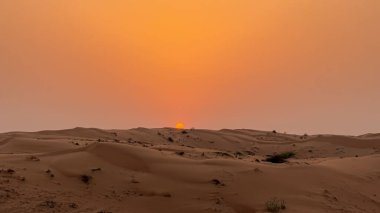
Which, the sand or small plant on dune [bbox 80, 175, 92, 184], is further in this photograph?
small plant on dune [bbox 80, 175, 92, 184]

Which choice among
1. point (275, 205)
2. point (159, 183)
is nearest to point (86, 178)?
point (159, 183)

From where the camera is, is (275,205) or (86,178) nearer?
(275,205)

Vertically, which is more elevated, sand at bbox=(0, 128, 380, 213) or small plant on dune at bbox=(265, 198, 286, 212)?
sand at bbox=(0, 128, 380, 213)

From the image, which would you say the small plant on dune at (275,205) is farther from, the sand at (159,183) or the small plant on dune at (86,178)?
the small plant on dune at (86,178)

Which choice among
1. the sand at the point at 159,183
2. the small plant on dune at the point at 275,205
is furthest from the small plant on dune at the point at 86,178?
the small plant on dune at the point at 275,205

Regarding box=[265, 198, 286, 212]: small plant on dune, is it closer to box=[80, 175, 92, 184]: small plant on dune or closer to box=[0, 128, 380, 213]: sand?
box=[0, 128, 380, 213]: sand

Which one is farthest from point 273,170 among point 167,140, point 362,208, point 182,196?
point 167,140

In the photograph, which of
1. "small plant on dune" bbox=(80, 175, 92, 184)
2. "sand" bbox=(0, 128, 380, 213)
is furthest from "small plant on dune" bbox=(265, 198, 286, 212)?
"small plant on dune" bbox=(80, 175, 92, 184)

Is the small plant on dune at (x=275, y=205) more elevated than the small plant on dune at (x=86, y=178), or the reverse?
the small plant on dune at (x=86, y=178)

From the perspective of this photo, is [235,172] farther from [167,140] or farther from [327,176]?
[167,140]

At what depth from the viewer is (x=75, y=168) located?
26.5 ft

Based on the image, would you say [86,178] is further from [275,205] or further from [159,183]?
[275,205]

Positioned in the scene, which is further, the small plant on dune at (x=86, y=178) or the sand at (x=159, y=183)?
the small plant on dune at (x=86, y=178)

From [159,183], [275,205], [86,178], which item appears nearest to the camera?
[275,205]
